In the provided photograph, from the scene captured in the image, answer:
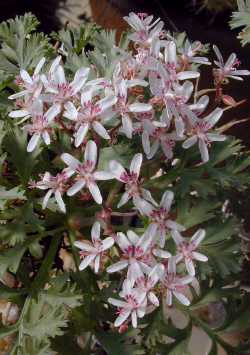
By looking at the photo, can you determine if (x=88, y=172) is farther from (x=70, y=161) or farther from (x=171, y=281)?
(x=171, y=281)

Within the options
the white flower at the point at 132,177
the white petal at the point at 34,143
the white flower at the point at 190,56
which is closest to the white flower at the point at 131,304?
the white flower at the point at 132,177

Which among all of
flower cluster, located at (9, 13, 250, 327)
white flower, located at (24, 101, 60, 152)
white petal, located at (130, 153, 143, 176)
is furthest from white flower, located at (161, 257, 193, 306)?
white flower, located at (24, 101, 60, 152)

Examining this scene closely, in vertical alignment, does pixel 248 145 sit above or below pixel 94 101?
below

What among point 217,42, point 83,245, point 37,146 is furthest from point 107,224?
point 217,42

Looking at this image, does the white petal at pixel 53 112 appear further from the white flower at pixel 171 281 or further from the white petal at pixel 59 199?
the white flower at pixel 171 281

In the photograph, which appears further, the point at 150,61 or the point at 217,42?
the point at 217,42

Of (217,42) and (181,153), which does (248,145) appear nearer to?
(217,42)

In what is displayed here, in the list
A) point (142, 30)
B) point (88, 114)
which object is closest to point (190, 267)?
point (88, 114)
